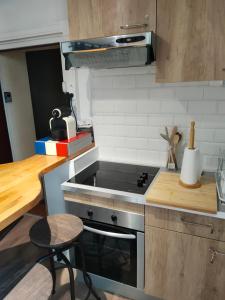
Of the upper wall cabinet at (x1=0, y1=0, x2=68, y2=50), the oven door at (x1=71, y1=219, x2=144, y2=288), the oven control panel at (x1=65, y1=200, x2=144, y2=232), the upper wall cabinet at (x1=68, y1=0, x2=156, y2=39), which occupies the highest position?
the upper wall cabinet at (x1=0, y1=0, x2=68, y2=50)

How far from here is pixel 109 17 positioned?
1.42 metres

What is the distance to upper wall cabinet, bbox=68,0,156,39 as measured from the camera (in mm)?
1342

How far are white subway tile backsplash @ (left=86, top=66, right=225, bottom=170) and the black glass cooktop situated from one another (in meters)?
0.13

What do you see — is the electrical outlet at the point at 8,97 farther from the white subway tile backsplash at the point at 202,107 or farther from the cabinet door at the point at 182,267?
the cabinet door at the point at 182,267

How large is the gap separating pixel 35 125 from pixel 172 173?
2319 mm

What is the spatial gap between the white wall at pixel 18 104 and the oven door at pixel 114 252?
180 centimetres

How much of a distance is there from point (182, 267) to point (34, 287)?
882 millimetres

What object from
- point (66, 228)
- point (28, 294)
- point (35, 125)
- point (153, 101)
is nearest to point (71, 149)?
point (66, 228)

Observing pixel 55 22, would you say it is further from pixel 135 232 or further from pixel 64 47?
pixel 135 232

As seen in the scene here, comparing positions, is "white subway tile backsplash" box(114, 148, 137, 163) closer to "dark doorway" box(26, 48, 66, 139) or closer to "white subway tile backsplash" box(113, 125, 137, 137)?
"white subway tile backsplash" box(113, 125, 137, 137)

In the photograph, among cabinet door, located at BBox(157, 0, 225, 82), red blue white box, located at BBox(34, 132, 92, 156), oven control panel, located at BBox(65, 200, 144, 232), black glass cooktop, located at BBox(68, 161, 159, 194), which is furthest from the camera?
red blue white box, located at BBox(34, 132, 92, 156)

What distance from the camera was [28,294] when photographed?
956 millimetres

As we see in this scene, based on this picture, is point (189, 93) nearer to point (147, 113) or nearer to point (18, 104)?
point (147, 113)

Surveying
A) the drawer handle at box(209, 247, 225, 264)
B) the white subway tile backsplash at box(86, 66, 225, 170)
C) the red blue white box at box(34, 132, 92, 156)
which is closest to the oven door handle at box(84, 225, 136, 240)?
the drawer handle at box(209, 247, 225, 264)
